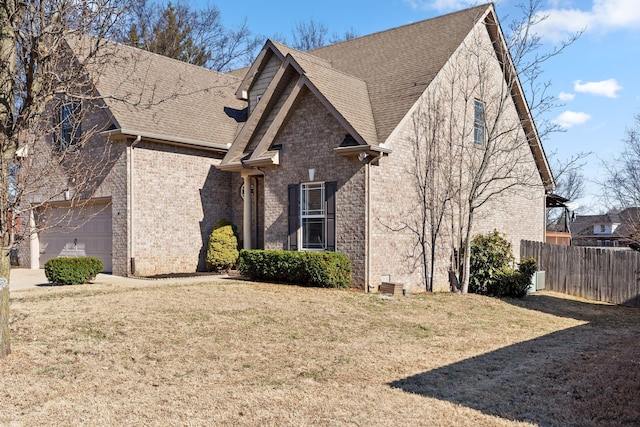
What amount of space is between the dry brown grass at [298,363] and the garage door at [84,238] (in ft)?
16.9

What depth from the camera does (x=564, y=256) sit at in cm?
1811

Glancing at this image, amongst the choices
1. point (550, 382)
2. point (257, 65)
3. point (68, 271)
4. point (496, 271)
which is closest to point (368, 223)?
point (496, 271)

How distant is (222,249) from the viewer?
56.7 ft

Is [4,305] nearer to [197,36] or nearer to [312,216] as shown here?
[312,216]

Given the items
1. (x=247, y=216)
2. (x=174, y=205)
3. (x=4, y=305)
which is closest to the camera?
(x=4, y=305)

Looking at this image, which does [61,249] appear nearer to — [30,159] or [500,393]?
[30,159]

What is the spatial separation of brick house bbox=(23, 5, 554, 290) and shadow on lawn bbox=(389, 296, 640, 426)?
5793mm

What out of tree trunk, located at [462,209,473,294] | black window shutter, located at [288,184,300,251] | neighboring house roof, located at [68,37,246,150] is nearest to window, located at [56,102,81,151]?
neighboring house roof, located at [68,37,246,150]

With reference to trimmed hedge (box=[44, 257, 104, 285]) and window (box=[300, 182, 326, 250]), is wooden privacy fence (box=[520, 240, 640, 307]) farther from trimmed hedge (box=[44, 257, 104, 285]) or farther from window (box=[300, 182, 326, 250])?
trimmed hedge (box=[44, 257, 104, 285])

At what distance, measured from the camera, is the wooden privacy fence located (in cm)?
1645

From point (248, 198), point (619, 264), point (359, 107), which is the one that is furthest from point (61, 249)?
point (619, 264)

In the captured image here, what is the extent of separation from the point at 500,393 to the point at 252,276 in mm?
9650

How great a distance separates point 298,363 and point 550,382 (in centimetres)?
328

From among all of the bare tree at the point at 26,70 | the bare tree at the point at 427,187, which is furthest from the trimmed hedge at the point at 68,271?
the bare tree at the point at 427,187
